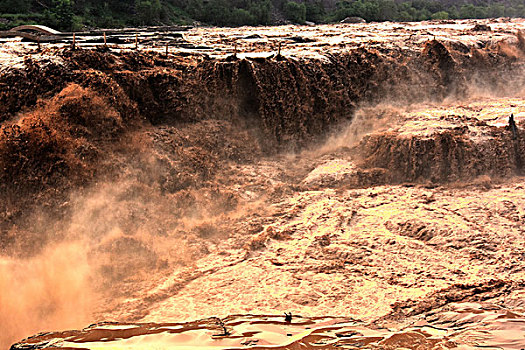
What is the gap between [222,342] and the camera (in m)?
3.59

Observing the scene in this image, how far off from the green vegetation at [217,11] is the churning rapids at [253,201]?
11839mm

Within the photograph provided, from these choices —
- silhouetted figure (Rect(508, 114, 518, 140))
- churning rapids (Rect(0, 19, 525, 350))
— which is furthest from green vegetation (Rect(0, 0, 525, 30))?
silhouetted figure (Rect(508, 114, 518, 140))

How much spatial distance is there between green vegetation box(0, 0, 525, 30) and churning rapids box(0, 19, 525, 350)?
11.8 metres

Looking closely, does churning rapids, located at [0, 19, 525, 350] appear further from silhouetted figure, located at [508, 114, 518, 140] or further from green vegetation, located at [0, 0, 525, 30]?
green vegetation, located at [0, 0, 525, 30]

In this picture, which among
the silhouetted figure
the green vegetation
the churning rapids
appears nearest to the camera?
the churning rapids

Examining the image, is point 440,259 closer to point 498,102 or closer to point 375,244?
point 375,244

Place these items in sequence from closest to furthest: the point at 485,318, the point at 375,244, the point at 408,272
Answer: the point at 485,318 → the point at 408,272 → the point at 375,244

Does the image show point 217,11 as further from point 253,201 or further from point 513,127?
point 253,201

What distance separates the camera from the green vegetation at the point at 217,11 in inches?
826

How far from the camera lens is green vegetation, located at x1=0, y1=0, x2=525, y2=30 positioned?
21.0 meters

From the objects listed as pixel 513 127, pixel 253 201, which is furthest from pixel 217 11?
pixel 253 201

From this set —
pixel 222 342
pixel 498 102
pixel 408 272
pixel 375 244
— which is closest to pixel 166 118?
pixel 375 244

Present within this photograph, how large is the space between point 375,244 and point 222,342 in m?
3.85

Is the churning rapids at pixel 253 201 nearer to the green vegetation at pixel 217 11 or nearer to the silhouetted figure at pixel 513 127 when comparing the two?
the silhouetted figure at pixel 513 127
